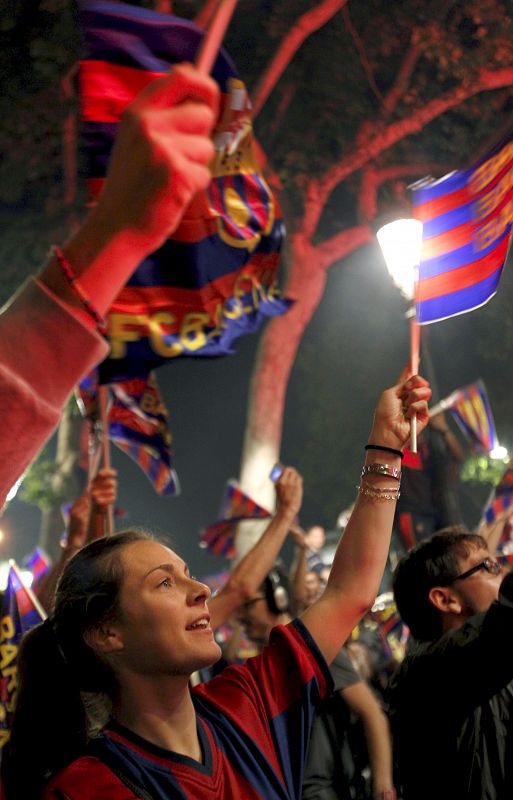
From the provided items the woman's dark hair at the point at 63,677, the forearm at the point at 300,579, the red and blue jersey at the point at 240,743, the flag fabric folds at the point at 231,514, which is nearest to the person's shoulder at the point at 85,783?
the red and blue jersey at the point at 240,743

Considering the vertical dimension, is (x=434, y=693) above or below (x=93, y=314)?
below

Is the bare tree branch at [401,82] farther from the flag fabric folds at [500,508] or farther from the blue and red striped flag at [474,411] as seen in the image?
the flag fabric folds at [500,508]

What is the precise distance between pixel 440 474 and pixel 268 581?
2640 mm

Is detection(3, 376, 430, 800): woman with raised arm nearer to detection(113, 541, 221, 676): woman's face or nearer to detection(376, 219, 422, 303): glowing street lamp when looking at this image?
detection(113, 541, 221, 676): woman's face

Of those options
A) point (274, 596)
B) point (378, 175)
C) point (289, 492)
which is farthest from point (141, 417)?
point (378, 175)

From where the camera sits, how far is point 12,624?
3781 mm

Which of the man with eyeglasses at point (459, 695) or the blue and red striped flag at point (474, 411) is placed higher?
the blue and red striped flag at point (474, 411)

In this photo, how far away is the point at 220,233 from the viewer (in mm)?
4523

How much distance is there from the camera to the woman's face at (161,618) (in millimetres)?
1906

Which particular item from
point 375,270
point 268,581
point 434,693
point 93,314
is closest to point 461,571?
point 434,693

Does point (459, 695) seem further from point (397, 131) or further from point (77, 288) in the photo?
point (397, 131)

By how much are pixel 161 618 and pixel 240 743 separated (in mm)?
350

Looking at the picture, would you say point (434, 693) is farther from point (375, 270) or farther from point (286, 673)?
point (375, 270)

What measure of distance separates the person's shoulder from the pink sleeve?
43.8 inches
